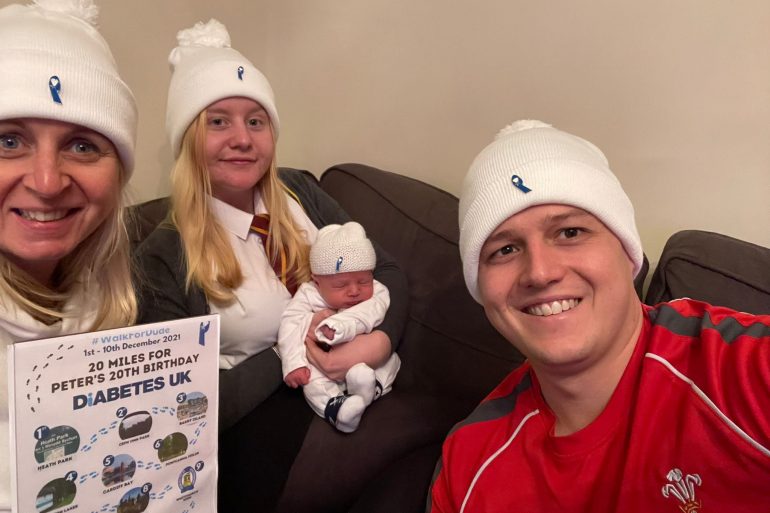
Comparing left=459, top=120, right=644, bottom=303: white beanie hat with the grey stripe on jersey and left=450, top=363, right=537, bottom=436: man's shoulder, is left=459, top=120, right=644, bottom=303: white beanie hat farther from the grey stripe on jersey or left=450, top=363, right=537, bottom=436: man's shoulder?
left=450, top=363, right=537, bottom=436: man's shoulder

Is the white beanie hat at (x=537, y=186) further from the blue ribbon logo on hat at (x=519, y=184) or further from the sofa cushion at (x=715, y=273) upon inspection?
the sofa cushion at (x=715, y=273)

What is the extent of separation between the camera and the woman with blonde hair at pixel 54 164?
35.2 inches

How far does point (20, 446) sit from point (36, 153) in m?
0.48

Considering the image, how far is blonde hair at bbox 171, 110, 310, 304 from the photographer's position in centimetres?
148

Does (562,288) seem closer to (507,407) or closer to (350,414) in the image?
(507,407)

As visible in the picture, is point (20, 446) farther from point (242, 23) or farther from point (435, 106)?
point (242, 23)

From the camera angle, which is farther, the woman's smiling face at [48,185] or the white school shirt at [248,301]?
the white school shirt at [248,301]

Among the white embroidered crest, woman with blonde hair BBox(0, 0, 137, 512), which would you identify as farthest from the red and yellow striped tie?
the white embroidered crest

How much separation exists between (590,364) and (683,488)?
225 mm

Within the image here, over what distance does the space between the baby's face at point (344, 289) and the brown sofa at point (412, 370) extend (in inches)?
7.0

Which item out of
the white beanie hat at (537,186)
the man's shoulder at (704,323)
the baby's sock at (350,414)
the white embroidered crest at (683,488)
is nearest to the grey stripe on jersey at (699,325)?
the man's shoulder at (704,323)

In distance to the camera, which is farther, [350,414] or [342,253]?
[342,253]

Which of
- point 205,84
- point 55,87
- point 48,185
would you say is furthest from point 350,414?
point 205,84

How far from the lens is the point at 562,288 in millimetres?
917
